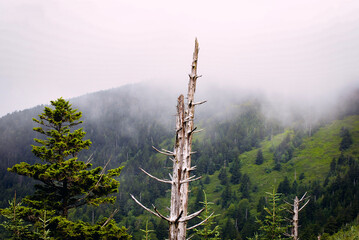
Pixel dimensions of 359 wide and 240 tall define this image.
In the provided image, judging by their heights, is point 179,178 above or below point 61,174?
above

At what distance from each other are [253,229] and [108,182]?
10328 centimetres

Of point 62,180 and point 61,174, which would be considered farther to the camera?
point 62,180

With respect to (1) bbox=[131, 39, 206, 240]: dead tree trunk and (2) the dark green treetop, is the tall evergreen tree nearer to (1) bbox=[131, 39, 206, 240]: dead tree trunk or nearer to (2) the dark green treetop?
(2) the dark green treetop

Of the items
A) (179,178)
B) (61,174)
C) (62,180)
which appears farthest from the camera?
(62,180)

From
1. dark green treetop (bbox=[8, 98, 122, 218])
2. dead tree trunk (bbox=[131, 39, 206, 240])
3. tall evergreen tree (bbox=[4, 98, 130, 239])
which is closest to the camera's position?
dead tree trunk (bbox=[131, 39, 206, 240])

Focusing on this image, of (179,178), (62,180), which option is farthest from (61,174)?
(179,178)

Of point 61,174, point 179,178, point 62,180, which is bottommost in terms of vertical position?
point 62,180

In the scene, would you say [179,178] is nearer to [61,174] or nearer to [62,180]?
[61,174]

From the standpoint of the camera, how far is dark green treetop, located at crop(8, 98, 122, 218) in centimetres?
1177

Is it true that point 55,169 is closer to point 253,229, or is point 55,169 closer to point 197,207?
point 253,229

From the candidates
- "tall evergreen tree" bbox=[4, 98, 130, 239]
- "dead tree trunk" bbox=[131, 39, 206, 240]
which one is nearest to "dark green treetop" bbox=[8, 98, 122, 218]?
"tall evergreen tree" bbox=[4, 98, 130, 239]

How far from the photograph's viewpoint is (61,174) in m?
11.9

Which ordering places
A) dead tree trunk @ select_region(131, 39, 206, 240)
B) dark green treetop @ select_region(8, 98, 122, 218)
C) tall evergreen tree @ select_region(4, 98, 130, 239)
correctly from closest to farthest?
dead tree trunk @ select_region(131, 39, 206, 240) < tall evergreen tree @ select_region(4, 98, 130, 239) < dark green treetop @ select_region(8, 98, 122, 218)

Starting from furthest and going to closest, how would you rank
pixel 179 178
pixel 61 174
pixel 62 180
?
pixel 62 180, pixel 61 174, pixel 179 178
